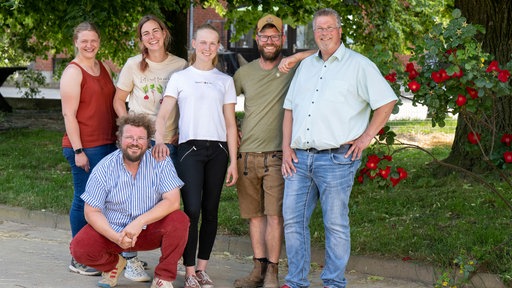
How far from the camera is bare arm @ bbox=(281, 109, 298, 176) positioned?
6.34m

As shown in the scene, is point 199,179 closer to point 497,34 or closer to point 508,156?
point 508,156

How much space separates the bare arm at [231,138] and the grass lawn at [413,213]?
1.51m

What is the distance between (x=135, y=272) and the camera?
6953mm

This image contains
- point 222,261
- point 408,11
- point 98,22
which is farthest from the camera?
point 408,11

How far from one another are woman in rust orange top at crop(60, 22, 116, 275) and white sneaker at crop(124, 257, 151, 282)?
32 cm

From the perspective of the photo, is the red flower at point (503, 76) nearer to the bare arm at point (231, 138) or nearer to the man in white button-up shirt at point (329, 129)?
the man in white button-up shirt at point (329, 129)

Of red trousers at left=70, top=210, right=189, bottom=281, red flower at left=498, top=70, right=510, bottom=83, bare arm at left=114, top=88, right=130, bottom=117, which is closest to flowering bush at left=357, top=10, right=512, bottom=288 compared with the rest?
red flower at left=498, top=70, right=510, bottom=83

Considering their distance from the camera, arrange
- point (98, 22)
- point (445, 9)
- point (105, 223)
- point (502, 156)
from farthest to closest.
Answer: point (445, 9) → point (98, 22) → point (502, 156) → point (105, 223)

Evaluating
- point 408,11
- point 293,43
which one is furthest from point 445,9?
point 293,43

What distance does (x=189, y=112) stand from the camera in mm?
6566

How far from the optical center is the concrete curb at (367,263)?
6.73m

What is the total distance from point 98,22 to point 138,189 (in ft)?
20.4

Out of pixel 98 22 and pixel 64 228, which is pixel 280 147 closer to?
pixel 64 228

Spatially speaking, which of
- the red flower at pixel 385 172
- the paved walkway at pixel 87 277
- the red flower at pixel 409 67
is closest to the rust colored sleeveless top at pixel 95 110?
the paved walkway at pixel 87 277
